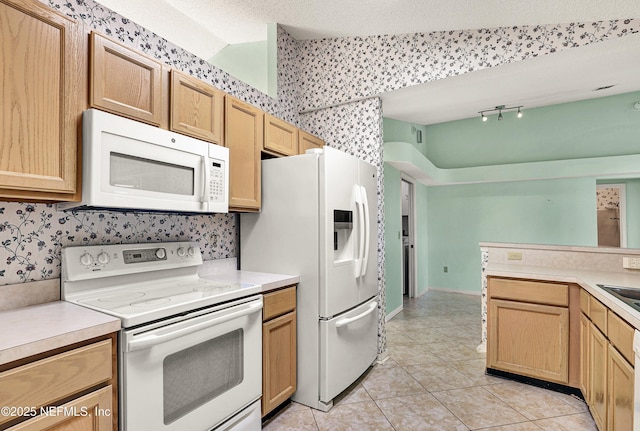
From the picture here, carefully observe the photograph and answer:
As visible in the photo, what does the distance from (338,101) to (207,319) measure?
2.37m

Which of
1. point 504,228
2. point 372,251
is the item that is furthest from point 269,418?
point 504,228

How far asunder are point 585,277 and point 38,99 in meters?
3.25

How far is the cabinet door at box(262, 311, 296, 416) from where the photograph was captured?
6.57 ft

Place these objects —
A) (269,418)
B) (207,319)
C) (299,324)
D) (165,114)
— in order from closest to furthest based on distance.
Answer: (207,319) < (165,114) < (269,418) < (299,324)

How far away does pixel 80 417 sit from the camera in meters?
1.13

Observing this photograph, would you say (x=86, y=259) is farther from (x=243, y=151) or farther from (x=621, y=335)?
(x=621, y=335)

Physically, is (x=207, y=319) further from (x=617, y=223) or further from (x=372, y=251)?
(x=617, y=223)

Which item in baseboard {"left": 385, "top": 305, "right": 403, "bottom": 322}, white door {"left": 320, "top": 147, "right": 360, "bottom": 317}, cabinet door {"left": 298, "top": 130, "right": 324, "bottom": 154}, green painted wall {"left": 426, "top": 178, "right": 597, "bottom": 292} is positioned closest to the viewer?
white door {"left": 320, "top": 147, "right": 360, "bottom": 317}

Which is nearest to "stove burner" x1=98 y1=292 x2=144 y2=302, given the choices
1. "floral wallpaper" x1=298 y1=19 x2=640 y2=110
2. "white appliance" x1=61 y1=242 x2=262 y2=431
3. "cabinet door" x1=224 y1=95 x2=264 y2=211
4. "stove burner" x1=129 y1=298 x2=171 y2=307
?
"white appliance" x1=61 y1=242 x2=262 y2=431

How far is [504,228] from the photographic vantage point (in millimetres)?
5707

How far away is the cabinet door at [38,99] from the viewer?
1.20 m

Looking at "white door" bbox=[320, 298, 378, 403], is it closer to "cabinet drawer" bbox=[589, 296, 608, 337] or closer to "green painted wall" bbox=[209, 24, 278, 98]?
"cabinet drawer" bbox=[589, 296, 608, 337]

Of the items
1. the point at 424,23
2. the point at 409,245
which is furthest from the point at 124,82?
the point at 409,245

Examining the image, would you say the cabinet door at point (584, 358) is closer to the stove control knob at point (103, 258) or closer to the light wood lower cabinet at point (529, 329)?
the light wood lower cabinet at point (529, 329)
